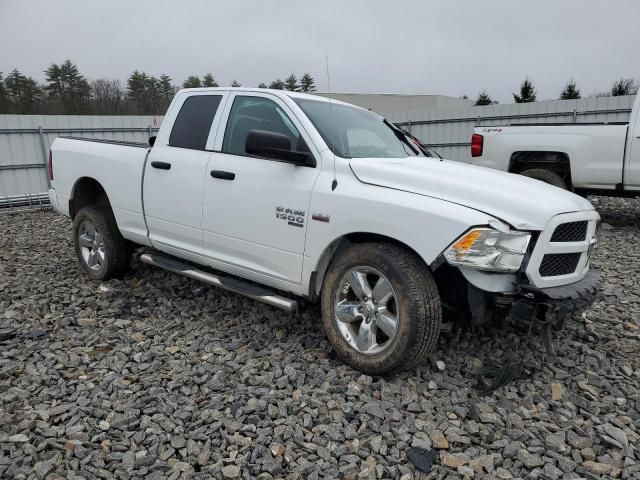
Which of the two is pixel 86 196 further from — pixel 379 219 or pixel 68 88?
pixel 68 88

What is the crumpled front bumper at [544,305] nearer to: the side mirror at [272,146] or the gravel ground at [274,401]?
the gravel ground at [274,401]

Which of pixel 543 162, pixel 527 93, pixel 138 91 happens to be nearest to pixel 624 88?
pixel 527 93

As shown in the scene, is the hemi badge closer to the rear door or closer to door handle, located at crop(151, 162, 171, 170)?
the rear door

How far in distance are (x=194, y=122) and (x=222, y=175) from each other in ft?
2.54

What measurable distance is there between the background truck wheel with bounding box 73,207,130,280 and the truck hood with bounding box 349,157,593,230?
9.59 ft

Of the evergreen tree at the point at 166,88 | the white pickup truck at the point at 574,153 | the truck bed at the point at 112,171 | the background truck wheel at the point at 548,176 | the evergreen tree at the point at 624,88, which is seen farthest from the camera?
the evergreen tree at the point at 166,88

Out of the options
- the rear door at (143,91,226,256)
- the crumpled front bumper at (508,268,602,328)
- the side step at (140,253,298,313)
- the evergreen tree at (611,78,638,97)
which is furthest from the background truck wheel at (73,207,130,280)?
the evergreen tree at (611,78,638,97)

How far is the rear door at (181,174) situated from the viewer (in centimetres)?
409

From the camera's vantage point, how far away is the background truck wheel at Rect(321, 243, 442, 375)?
2.98 m

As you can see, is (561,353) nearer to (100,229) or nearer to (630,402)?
(630,402)

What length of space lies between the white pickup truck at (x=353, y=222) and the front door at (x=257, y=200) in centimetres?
1

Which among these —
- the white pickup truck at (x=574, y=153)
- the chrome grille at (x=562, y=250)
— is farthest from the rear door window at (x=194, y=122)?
the white pickup truck at (x=574, y=153)

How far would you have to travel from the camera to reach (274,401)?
3045mm

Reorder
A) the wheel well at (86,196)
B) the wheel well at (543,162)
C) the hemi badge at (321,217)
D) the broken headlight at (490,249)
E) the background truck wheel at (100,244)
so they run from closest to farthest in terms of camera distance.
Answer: the broken headlight at (490,249) → the hemi badge at (321,217) → the background truck wheel at (100,244) → the wheel well at (86,196) → the wheel well at (543,162)
